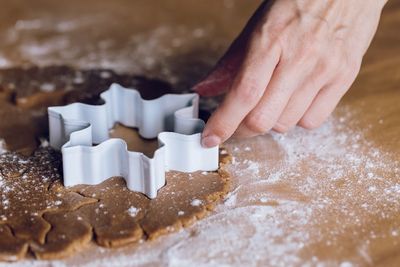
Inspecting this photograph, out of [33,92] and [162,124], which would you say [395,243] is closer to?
[162,124]

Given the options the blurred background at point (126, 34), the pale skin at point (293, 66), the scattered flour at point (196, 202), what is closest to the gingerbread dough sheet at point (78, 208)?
the scattered flour at point (196, 202)

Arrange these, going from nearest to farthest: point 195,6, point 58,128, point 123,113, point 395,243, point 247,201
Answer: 1. point 395,243
2. point 247,201
3. point 58,128
4. point 123,113
5. point 195,6

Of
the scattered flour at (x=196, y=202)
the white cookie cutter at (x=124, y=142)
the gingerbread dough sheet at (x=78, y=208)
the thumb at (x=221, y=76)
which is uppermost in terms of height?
the thumb at (x=221, y=76)

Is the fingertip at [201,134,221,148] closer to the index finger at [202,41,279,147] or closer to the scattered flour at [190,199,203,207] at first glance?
the index finger at [202,41,279,147]

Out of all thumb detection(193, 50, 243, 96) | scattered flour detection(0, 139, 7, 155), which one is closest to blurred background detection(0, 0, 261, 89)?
thumb detection(193, 50, 243, 96)

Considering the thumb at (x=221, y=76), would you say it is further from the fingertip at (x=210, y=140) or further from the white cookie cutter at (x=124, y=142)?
the fingertip at (x=210, y=140)

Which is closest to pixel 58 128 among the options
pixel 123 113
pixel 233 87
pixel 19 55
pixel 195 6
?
pixel 123 113

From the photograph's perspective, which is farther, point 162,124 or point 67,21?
point 67,21

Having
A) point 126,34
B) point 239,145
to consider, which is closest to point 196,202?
point 239,145
